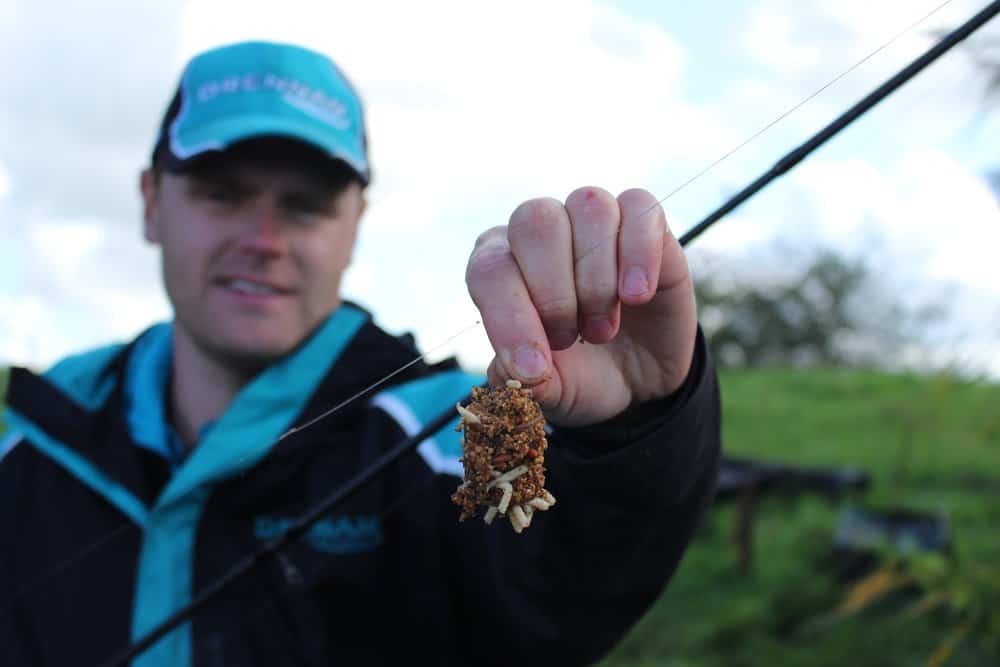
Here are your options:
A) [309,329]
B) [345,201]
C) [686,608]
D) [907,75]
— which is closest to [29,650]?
[309,329]

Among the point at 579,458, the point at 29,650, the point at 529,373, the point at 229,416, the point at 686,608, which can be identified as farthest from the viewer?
the point at 686,608

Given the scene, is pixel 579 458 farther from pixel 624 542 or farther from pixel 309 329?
pixel 309 329

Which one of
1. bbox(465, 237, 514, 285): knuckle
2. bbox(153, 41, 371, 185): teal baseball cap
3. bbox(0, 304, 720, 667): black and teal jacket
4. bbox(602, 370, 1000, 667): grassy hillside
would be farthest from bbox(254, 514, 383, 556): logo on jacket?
bbox(602, 370, 1000, 667): grassy hillside

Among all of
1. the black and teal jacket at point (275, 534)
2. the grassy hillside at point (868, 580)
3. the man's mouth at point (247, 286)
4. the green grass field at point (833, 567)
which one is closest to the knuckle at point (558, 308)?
the black and teal jacket at point (275, 534)

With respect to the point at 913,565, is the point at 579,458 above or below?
above

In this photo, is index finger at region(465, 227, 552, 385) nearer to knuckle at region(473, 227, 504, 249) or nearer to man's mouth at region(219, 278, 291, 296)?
knuckle at region(473, 227, 504, 249)

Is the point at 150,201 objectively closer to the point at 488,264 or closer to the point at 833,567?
the point at 488,264

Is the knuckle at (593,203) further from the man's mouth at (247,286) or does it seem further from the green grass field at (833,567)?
the green grass field at (833,567)
